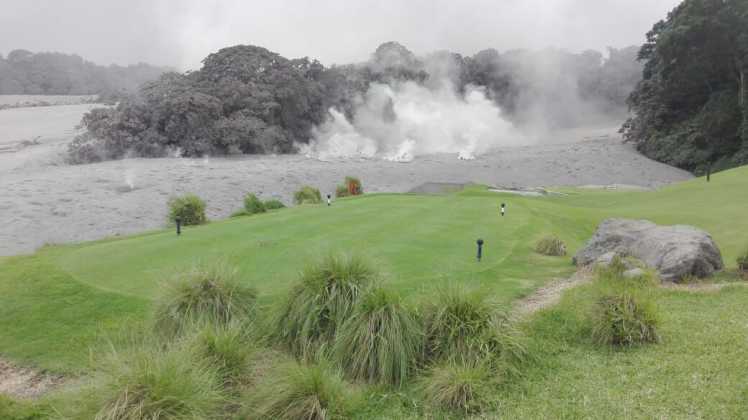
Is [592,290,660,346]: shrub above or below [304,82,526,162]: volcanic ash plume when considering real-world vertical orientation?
below

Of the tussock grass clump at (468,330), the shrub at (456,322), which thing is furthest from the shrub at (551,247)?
the shrub at (456,322)

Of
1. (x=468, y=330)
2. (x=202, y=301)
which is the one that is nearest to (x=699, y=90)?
(x=468, y=330)

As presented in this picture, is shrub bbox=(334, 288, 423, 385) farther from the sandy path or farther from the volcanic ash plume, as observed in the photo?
the volcanic ash plume

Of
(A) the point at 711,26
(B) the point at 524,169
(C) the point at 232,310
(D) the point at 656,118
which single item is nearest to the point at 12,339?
(C) the point at 232,310

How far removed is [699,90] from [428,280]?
45.5 meters

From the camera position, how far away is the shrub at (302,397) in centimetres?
545

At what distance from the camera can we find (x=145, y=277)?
9.84m

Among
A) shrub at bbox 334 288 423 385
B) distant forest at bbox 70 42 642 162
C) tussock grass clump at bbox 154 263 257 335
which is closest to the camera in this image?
shrub at bbox 334 288 423 385

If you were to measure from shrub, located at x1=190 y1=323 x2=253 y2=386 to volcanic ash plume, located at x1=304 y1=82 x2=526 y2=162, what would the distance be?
46.4 m

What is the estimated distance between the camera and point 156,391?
4.98 m

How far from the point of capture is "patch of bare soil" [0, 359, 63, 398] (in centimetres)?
678

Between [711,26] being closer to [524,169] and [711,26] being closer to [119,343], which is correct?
[524,169]

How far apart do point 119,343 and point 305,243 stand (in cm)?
487

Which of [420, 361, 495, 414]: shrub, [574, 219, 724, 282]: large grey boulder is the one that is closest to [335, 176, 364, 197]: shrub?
[574, 219, 724, 282]: large grey boulder
